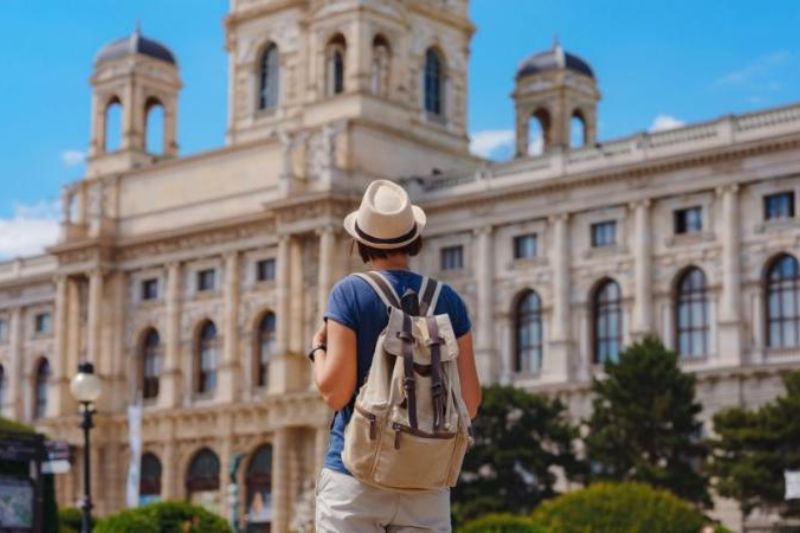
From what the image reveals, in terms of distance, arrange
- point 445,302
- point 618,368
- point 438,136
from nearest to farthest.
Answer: point 445,302 → point 618,368 → point 438,136

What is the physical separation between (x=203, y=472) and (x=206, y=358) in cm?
456

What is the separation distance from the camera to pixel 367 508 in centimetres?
699

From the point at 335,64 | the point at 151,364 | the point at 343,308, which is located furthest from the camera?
the point at 151,364

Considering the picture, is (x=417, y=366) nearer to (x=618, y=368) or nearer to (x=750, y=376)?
(x=618, y=368)

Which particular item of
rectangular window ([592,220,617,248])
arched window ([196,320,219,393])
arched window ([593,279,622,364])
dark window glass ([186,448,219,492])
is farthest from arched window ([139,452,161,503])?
rectangular window ([592,220,617,248])

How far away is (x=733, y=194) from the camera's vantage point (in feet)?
174

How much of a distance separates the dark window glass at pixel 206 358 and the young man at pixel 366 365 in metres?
60.1

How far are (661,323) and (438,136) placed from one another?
52.6ft

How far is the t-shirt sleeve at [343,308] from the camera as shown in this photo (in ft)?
23.4

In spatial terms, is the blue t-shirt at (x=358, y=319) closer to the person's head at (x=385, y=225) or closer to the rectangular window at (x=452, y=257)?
the person's head at (x=385, y=225)

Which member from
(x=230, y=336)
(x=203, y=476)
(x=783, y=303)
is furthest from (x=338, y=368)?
(x=203, y=476)

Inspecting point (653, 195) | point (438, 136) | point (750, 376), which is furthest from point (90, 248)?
point (750, 376)

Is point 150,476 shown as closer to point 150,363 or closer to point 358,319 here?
point 150,363

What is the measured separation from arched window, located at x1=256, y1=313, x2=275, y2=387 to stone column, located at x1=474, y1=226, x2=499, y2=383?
30.6ft
